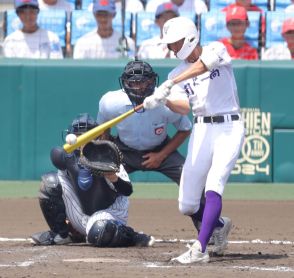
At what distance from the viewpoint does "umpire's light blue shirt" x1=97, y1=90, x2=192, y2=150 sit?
26.2 feet

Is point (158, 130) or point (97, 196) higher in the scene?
point (158, 130)

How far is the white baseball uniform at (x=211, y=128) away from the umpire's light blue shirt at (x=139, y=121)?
104 centimetres

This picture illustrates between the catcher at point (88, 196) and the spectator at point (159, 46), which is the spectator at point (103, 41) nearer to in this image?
the spectator at point (159, 46)

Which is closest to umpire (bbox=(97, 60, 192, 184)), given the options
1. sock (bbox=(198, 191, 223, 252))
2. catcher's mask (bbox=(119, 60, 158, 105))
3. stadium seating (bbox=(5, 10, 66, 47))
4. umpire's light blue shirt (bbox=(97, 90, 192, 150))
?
umpire's light blue shirt (bbox=(97, 90, 192, 150))

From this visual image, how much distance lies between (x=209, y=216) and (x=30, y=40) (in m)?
6.14

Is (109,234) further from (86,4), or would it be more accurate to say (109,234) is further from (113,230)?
(86,4)

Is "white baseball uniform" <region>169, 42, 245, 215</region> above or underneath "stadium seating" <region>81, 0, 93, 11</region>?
underneath

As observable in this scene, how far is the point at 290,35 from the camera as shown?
39.1 feet

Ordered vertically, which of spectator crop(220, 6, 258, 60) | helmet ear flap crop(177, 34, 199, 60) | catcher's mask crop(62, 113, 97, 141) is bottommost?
catcher's mask crop(62, 113, 97, 141)

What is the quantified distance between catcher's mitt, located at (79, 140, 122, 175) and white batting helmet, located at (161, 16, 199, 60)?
846mm

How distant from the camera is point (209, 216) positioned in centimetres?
665

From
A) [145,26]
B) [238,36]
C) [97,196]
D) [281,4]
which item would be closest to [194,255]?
[97,196]

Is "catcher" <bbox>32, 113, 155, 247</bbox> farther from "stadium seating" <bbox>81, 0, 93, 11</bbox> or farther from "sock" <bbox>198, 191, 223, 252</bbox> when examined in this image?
"stadium seating" <bbox>81, 0, 93, 11</bbox>

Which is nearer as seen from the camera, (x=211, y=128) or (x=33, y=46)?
(x=211, y=128)
